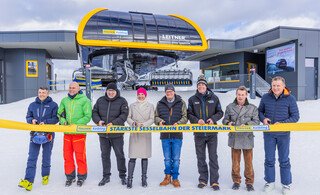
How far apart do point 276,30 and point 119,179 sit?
17.0 metres

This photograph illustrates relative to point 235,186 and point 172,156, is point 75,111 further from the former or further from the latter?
point 235,186

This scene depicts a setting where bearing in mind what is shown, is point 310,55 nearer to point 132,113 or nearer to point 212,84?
point 212,84

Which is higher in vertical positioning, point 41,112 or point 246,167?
point 41,112

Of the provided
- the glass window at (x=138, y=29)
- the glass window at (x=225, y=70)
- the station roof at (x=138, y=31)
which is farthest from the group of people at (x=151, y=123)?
the glass window at (x=225, y=70)

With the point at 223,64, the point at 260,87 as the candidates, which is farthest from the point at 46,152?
the point at 223,64

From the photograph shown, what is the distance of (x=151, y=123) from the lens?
4.23 meters

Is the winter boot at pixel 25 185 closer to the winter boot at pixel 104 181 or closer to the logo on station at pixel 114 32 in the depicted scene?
the winter boot at pixel 104 181

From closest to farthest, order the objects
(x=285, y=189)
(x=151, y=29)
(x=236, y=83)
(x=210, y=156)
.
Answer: (x=285, y=189) → (x=210, y=156) → (x=151, y=29) → (x=236, y=83)

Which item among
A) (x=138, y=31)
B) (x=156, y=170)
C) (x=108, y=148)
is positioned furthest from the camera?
(x=138, y=31)

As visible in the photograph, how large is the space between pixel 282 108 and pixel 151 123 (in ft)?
6.41

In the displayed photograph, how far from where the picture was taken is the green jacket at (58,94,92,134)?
4207 millimetres

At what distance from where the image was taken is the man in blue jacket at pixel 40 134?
4047mm

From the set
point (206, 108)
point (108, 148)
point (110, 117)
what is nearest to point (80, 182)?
point (108, 148)

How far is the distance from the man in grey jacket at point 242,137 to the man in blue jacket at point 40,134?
271 centimetres
